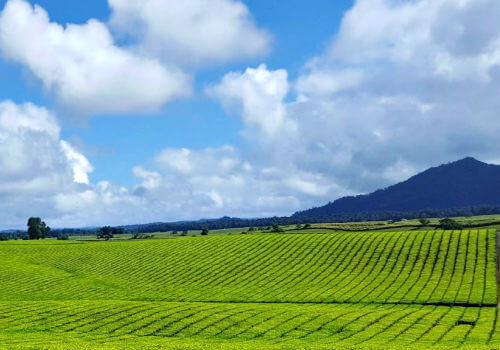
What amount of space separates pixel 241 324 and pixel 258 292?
34.7 m

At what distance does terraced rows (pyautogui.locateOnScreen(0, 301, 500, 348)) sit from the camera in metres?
47.1

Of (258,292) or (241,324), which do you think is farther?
(258,292)

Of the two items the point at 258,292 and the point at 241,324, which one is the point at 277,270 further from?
the point at 241,324

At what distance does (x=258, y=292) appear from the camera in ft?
281

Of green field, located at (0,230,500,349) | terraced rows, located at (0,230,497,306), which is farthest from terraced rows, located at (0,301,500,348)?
terraced rows, located at (0,230,497,306)

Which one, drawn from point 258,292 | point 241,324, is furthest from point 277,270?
point 241,324

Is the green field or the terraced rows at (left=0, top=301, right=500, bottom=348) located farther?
the green field

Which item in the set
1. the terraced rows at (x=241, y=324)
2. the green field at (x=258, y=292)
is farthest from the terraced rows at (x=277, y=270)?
the terraced rows at (x=241, y=324)

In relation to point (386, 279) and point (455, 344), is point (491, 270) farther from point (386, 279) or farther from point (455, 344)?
point (455, 344)

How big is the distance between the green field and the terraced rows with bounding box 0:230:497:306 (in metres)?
0.24

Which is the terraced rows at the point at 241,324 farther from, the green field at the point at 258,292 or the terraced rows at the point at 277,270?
the terraced rows at the point at 277,270

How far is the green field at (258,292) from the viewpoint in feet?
157

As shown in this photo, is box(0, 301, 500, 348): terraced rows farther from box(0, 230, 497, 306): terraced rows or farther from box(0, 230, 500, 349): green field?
box(0, 230, 497, 306): terraced rows

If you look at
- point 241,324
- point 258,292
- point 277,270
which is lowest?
point 258,292
